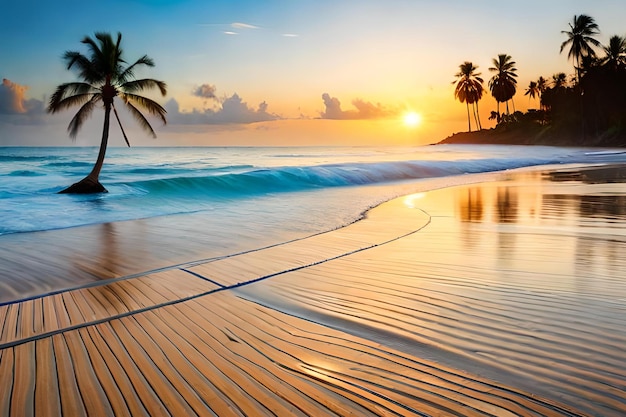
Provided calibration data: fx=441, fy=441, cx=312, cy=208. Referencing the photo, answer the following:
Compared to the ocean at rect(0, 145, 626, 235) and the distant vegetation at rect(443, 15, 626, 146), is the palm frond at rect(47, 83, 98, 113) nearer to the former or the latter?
the ocean at rect(0, 145, 626, 235)

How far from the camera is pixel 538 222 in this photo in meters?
8.09

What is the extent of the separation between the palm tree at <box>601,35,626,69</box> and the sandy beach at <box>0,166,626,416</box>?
201 ft

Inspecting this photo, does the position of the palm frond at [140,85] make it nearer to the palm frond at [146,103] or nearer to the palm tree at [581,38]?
the palm frond at [146,103]

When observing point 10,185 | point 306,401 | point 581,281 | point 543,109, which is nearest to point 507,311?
point 581,281

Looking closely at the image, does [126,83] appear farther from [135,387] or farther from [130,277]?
[135,387]

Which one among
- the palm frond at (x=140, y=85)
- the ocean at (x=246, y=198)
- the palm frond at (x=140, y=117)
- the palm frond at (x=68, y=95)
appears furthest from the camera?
the palm frond at (x=140, y=117)

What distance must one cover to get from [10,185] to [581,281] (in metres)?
29.9

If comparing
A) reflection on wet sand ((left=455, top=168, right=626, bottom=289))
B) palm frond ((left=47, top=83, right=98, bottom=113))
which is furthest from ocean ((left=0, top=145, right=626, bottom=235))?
palm frond ((left=47, top=83, right=98, bottom=113))

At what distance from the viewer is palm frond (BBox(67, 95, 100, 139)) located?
1975cm

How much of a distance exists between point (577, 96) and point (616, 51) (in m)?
7.39

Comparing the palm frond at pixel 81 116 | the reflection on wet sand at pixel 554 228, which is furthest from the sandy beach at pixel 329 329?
the palm frond at pixel 81 116

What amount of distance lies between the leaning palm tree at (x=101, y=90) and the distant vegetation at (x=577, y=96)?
180 ft

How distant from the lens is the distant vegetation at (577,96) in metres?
55.1

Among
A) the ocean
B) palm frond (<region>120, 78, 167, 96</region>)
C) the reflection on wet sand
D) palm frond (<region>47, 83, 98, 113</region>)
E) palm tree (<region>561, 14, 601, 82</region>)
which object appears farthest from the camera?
palm tree (<region>561, 14, 601, 82</region>)
